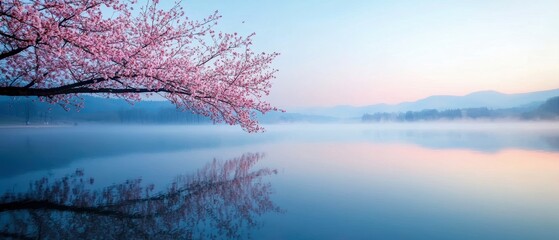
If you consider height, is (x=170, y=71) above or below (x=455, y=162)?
above

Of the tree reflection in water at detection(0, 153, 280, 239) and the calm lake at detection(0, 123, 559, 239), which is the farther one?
the calm lake at detection(0, 123, 559, 239)

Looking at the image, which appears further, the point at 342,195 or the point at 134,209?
the point at 342,195

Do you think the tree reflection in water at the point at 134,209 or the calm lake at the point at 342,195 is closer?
the tree reflection in water at the point at 134,209

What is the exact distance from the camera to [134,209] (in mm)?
10828

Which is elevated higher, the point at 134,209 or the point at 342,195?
the point at 134,209

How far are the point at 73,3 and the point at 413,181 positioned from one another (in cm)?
1784

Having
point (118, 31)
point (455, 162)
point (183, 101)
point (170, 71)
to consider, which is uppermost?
point (118, 31)

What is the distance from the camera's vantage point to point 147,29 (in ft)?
40.4

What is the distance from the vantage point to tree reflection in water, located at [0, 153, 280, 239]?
8.73 meters

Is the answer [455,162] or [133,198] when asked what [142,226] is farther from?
[455,162]

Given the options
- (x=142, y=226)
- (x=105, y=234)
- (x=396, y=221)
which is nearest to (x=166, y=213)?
(x=142, y=226)

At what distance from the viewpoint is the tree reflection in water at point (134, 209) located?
873cm

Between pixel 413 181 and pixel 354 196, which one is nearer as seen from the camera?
pixel 354 196

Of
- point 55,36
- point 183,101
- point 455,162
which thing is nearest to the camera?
point 55,36
